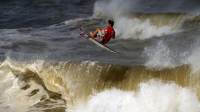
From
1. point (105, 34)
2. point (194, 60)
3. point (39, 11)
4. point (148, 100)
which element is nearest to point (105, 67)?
point (148, 100)

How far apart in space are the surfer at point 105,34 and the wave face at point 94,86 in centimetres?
266

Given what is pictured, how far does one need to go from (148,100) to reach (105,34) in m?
6.06

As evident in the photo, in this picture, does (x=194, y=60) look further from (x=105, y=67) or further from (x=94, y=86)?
(x=94, y=86)

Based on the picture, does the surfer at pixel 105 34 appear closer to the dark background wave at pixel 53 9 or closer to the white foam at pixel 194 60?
the white foam at pixel 194 60

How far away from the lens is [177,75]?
1595cm

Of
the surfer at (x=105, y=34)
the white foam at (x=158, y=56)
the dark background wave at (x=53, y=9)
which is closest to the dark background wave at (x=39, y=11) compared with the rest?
the dark background wave at (x=53, y=9)

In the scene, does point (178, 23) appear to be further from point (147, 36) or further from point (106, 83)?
point (106, 83)

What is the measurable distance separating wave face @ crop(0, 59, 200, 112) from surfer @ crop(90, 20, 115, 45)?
2659 millimetres

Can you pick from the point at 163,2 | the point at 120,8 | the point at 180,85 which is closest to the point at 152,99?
the point at 180,85

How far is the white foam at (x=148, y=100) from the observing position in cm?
1538

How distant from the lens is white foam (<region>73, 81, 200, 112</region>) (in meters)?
15.4

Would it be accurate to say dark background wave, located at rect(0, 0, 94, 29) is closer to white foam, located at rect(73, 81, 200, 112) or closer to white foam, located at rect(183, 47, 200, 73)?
white foam, located at rect(183, 47, 200, 73)

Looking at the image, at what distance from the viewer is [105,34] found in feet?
70.1

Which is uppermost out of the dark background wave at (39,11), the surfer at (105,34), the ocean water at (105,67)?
the surfer at (105,34)
